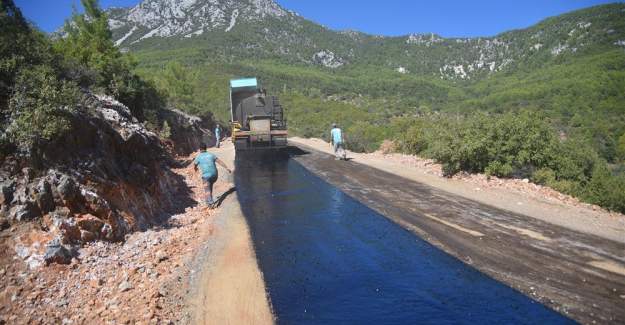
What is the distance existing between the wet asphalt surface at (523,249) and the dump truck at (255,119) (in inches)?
394

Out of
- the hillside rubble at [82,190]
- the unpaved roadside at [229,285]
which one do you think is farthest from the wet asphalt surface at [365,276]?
the hillside rubble at [82,190]

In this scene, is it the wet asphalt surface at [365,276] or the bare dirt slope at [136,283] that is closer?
the bare dirt slope at [136,283]

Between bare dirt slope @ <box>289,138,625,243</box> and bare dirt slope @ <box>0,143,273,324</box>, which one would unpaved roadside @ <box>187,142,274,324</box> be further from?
bare dirt slope @ <box>289,138,625,243</box>

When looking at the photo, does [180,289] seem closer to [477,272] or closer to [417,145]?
[477,272]

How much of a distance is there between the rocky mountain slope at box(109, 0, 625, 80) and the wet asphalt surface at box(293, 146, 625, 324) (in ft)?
274

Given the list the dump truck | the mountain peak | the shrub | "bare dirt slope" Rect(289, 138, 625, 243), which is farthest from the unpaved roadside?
the mountain peak

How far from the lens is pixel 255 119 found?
22578mm

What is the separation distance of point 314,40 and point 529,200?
119110 mm

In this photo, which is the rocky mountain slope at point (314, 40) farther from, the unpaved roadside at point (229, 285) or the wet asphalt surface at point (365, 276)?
the unpaved roadside at point (229, 285)

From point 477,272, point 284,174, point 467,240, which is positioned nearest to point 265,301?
point 477,272

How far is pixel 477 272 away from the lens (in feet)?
22.2

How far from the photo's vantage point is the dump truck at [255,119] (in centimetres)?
2220

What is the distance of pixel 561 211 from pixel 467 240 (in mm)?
3667

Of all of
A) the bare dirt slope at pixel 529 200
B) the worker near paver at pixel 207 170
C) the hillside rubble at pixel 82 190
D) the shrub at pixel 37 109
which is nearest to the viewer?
the hillside rubble at pixel 82 190
